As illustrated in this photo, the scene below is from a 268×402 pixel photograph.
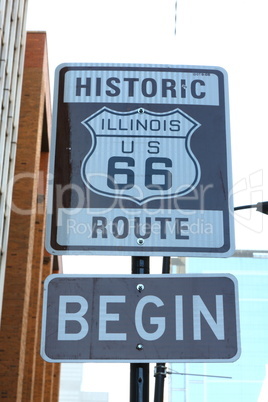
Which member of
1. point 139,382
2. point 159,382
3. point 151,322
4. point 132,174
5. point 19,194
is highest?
point 19,194

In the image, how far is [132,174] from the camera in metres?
3.05

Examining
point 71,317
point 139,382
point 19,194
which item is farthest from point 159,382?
point 19,194

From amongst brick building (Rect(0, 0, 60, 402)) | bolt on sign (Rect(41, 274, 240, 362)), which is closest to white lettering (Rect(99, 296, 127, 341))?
bolt on sign (Rect(41, 274, 240, 362))

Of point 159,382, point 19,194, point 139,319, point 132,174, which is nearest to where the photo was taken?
point 139,319

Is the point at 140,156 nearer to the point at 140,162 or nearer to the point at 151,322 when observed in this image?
the point at 140,162

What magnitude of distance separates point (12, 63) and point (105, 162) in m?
20.6

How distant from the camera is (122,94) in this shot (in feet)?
10.8

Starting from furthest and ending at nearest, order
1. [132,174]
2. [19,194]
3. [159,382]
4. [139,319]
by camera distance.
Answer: [19,194] → [159,382] → [132,174] → [139,319]

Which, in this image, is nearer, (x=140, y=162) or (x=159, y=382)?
(x=140, y=162)

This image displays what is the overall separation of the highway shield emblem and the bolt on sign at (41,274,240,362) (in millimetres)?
376

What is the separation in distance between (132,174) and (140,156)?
10 cm

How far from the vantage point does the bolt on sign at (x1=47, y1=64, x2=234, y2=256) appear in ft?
9.84

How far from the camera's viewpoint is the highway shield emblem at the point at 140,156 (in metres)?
3.04

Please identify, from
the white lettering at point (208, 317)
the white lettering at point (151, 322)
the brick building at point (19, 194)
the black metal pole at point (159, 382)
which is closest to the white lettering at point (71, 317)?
the white lettering at point (151, 322)
